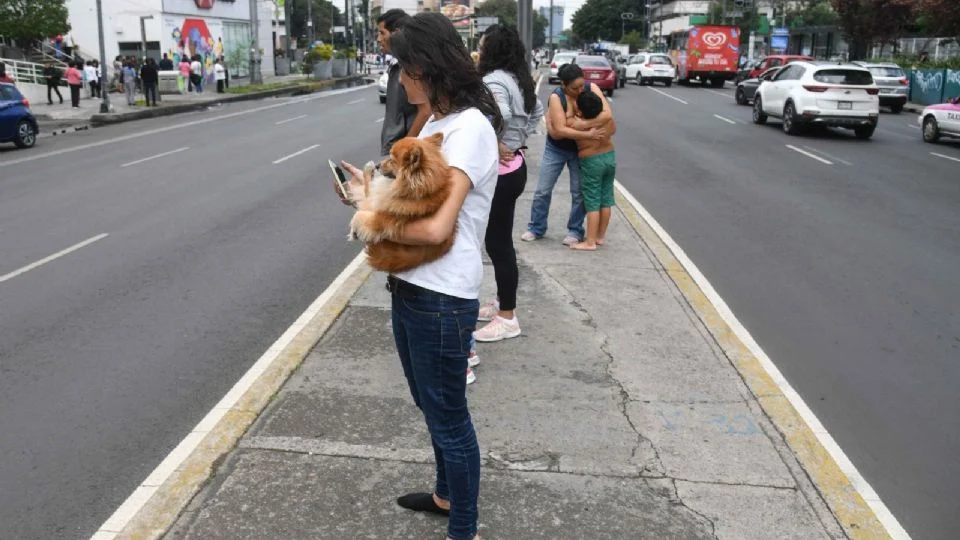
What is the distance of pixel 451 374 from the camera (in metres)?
3.07

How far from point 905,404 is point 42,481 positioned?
4.64 meters

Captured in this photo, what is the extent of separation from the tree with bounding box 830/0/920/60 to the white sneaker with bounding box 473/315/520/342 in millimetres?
37261

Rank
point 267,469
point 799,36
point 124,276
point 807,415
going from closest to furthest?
A: point 267,469 < point 807,415 < point 124,276 < point 799,36

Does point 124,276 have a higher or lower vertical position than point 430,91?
lower

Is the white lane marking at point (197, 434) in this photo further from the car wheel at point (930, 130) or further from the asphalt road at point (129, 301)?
the car wheel at point (930, 130)

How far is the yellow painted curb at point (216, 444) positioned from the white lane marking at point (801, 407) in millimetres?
2816

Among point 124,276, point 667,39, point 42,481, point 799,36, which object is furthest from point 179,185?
point 667,39

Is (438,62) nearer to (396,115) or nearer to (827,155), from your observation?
(396,115)

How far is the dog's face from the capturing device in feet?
9.22

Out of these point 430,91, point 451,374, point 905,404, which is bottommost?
point 905,404

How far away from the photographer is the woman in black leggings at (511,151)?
17.6ft

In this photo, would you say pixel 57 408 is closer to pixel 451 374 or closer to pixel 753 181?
pixel 451 374

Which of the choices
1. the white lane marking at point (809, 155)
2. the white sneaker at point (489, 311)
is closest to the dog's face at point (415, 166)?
the white sneaker at point (489, 311)

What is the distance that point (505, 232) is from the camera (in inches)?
217
